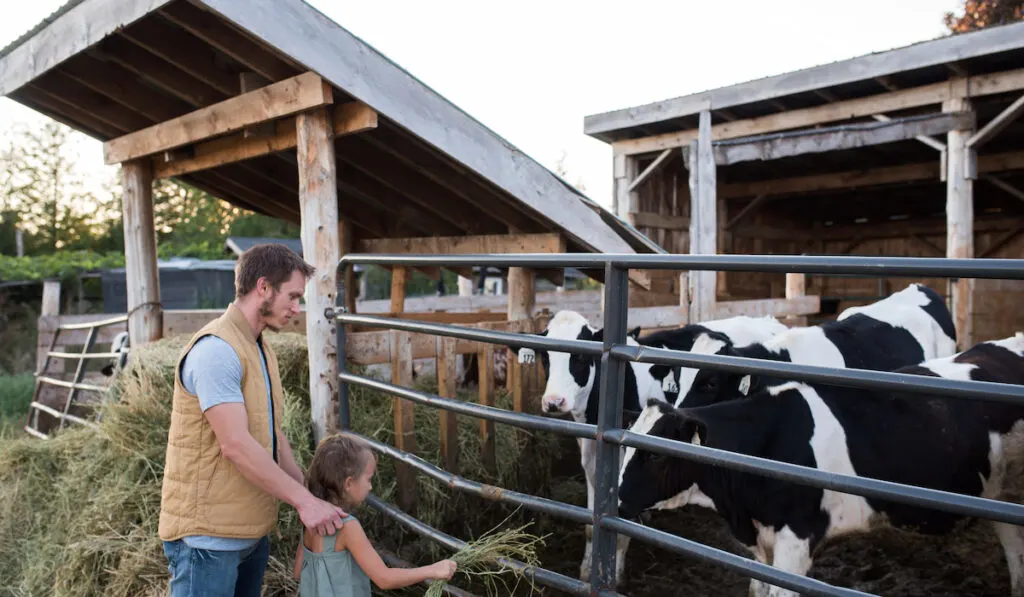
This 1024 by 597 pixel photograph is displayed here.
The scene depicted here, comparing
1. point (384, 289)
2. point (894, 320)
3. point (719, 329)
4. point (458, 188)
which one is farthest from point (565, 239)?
point (384, 289)

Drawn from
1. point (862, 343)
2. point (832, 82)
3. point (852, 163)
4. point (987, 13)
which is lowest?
point (862, 343)

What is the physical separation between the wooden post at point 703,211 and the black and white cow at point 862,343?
135 cm

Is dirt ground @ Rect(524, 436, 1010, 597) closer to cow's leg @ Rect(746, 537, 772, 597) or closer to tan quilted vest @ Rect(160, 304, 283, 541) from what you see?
cow's leg @ Rect(746, 537, 772, 597)

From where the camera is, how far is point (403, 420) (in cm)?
408

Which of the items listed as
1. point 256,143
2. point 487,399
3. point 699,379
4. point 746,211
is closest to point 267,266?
point 487,399

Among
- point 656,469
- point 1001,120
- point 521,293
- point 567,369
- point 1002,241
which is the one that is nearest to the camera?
point 656,469

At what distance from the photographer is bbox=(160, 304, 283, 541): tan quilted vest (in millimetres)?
2232

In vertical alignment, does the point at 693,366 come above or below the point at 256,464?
above

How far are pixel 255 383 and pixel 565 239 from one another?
3.00 meters

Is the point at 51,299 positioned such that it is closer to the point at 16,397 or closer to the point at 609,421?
the point at 16,397

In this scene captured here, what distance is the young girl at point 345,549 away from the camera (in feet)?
7.32

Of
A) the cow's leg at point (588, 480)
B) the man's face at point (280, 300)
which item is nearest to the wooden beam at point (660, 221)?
the cow's leg at point (588, 480)

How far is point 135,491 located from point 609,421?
292cm

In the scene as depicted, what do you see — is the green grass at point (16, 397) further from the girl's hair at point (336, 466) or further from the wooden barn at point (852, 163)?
the wooden barn at point (852, 163)
